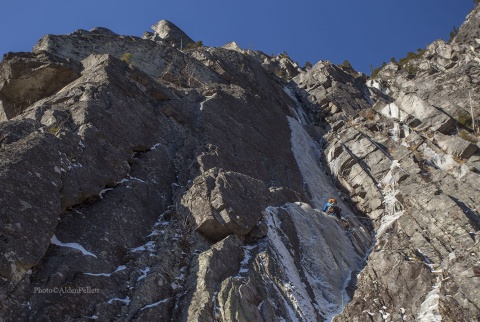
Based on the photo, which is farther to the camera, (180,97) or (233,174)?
(180,97)

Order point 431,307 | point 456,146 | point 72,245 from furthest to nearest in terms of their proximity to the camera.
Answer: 1. point 456,146
2. point 431,307
3. point 72,245

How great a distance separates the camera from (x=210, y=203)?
16.6 metres

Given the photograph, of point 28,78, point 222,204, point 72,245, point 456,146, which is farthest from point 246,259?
point 456,146

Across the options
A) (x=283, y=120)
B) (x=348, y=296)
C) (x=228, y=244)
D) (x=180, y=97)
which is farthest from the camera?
(x=283, y=120)

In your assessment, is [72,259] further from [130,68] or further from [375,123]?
Result: [375,123]

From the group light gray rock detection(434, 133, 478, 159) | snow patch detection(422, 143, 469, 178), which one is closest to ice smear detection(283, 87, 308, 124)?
snow patch detection(422, 143, 469, 178)

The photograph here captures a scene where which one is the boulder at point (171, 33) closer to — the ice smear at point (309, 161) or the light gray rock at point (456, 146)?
the ice smear at point (309, 161)

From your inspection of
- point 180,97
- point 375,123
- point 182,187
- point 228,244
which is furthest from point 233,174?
point 375,123

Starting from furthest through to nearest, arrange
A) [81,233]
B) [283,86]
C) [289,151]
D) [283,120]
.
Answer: [283,86]
[283,120]
[289,151]
[81,233]

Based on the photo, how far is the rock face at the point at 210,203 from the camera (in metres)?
13.2

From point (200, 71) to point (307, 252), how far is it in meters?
18.2

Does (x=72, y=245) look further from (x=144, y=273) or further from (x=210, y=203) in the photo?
(x=210, y=203)

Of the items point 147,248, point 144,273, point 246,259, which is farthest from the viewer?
point 246,259

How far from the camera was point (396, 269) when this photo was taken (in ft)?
53.4
